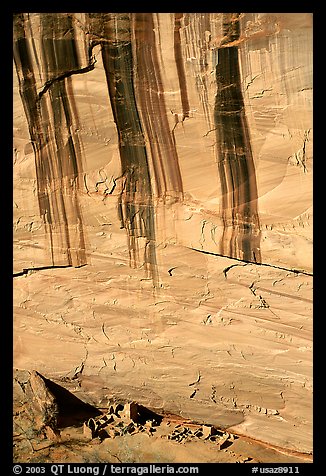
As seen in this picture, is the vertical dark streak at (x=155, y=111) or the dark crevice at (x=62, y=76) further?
the dark crevice at (x=62, y=76)

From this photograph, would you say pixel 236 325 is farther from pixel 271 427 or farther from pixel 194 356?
pixel 271 427

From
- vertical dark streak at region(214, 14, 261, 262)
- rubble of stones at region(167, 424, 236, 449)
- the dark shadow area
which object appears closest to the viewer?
vertical dark streak at region(214, 14, 261, 262)

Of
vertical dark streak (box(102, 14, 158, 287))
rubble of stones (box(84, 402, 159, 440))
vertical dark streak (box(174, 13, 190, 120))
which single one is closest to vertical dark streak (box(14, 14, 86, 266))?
vertical dark streak (box(102, 14, 158, 287))

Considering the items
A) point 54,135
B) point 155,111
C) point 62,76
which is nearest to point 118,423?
point 54,135

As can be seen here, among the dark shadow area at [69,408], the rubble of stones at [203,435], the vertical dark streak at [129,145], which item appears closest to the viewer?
the vertical dark streak at [129,145]

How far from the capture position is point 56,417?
4156mm

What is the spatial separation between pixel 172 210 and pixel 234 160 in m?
0.55

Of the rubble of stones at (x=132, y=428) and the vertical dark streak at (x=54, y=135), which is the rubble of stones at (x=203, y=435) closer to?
the rubble of stones at (x=132, y=428)

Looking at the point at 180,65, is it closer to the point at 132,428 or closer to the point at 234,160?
the point at 234,160

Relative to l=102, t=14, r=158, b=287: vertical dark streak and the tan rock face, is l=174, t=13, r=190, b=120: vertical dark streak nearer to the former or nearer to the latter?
the tan rock face

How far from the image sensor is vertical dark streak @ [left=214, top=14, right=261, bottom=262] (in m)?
3.51

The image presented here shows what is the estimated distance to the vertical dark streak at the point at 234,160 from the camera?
351 centimetres

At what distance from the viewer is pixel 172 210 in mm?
3770

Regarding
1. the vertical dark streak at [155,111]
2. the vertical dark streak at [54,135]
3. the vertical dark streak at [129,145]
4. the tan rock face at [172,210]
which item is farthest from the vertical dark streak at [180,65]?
the vertical dark streak at [54,135]
